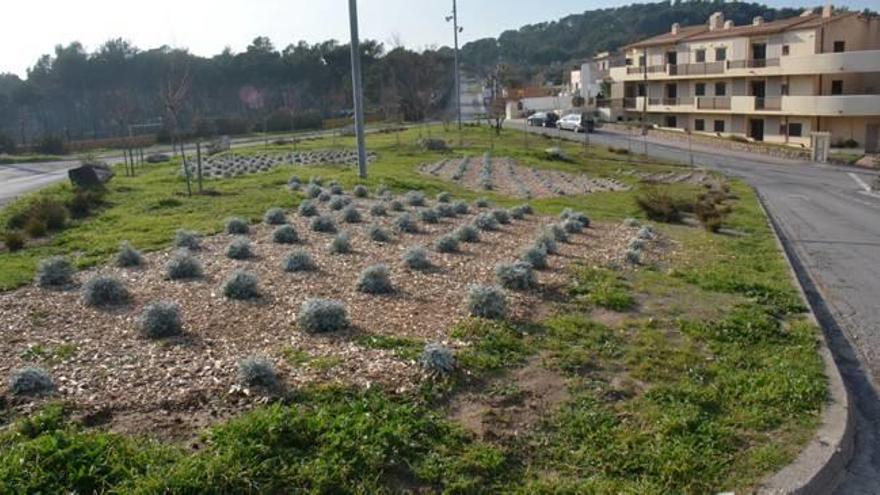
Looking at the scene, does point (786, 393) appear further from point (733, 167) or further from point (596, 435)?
point (733, 167)

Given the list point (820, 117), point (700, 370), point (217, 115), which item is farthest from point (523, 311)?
point (217, 115)

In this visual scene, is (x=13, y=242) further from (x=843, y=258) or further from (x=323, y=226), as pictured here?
(x=843, y=258)

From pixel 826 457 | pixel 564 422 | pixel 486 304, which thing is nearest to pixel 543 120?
pixel 486 304

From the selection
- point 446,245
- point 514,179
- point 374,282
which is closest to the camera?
point 374,282

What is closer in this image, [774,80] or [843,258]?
[843,258]

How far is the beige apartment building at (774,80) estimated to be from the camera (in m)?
49.2

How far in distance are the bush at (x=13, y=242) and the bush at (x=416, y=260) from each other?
739 cm

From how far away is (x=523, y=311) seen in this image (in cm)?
914

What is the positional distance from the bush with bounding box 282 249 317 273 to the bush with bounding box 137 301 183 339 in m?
3.06

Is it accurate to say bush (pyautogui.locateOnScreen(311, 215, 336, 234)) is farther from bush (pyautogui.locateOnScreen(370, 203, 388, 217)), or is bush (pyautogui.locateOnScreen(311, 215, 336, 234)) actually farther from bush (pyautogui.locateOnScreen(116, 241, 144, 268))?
bush (pyautogui.locateOnScreen(116, 241, 144, 268))

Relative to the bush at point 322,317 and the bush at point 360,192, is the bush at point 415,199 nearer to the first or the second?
the bush at point 360,192

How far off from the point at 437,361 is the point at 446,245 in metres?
5.82

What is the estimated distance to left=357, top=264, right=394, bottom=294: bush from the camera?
9773 millimetres

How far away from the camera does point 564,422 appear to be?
608cm
